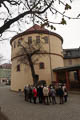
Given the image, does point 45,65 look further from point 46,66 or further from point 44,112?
point 44,112

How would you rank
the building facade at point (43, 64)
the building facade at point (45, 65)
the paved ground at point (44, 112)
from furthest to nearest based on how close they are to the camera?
the building facade at point (43, 64) < the building facade at point (45, 65) < the paved ground at point (44, 112)

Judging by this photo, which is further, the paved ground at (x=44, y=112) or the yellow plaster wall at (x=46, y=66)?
the yellow plaster wall at (x=46, y=66)

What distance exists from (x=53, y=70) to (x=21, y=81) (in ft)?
24.0

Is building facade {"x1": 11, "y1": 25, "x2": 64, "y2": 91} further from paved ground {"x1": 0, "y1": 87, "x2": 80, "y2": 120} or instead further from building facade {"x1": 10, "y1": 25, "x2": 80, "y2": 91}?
paved ground {"x1": 0, "y1": 87, "x2": 80, "y2": 120}

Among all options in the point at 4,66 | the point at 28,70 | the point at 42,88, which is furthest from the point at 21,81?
the point at 4,66

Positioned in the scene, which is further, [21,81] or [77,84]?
[21,81]

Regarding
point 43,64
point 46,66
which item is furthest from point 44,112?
point 43,64

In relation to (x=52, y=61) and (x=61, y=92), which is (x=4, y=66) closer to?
(x=52, y=61)

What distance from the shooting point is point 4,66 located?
7631 centimetres

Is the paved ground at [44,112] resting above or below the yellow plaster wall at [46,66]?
below

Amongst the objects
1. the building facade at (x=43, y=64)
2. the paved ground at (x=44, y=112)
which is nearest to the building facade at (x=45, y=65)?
the building facade at (x=43, y=64)

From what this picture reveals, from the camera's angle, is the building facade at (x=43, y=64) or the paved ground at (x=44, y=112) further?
the building facade at (x=43, y=64)

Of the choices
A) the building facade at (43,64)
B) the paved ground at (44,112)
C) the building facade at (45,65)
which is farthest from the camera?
the building facade at (43,64)

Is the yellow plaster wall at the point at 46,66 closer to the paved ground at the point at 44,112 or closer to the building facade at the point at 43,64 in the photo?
the building facade at the point at 43,64
